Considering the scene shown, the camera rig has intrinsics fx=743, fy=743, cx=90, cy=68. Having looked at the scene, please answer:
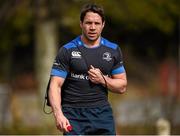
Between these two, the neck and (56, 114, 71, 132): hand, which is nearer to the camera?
(56, 114, 71, 132): hand

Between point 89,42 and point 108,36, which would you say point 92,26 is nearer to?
point 89,42

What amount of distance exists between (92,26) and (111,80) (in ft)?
1.73

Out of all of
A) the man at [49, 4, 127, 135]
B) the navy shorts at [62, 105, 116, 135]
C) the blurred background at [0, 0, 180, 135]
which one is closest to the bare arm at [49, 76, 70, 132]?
the man at [49, 4, 127, 135]

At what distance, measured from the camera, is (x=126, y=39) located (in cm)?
3309

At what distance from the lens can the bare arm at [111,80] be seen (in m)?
6.71

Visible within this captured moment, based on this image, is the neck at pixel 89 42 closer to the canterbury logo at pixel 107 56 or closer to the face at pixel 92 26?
the face at pixel 92 26

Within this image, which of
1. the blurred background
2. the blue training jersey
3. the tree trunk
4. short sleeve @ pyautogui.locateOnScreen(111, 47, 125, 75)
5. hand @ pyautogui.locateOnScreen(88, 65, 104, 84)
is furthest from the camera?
the tree trunk

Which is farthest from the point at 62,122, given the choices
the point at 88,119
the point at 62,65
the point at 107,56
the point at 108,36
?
the point at 108,36

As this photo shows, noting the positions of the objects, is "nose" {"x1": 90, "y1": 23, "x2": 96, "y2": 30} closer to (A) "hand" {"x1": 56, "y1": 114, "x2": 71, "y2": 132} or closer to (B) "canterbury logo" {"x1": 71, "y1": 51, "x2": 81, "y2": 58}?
(B) "canterbury logo" {"x1": 71, "y1": 51, "x2": 81, "y2": 58}

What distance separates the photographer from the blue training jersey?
22.3 feet

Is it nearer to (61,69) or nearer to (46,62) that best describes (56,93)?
(61,69)

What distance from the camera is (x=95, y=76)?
6.70 meters

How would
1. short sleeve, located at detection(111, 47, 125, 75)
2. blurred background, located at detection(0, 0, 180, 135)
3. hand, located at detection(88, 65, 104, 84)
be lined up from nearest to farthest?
hand, located at detection(88, 65, 104, 84) → short sleeve, located at detection(111, 47, 125, 75) → blurred background, located at detection(0, 0, 180, 135)

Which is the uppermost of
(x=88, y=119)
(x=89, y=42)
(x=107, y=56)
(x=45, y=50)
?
(x=89, y=42)
